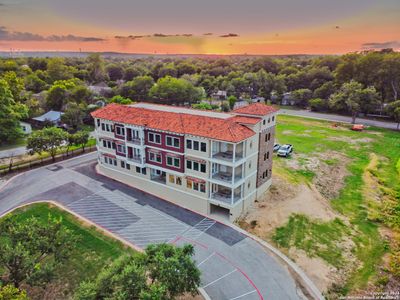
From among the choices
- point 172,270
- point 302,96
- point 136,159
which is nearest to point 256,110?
point 136,159

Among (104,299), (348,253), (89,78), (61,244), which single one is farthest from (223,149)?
(89,78)

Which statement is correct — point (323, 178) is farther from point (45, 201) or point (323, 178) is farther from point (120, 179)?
point (45, 201)

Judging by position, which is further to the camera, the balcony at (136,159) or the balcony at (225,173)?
the balcony at (136,159)

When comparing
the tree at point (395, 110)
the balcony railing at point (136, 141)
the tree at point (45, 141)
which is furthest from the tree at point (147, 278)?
the tree at point (395, 110)

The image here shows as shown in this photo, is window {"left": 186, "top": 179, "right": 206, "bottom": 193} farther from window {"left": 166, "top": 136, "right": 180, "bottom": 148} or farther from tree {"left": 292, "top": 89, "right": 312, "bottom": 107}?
tree {"left": 292, "top": 89, "right": 312, "bottom": 107}

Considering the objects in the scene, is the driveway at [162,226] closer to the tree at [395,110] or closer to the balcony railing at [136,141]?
the balcony railing at [136,141]

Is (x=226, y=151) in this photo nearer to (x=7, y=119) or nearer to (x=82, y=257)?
(x=82, y=257)
